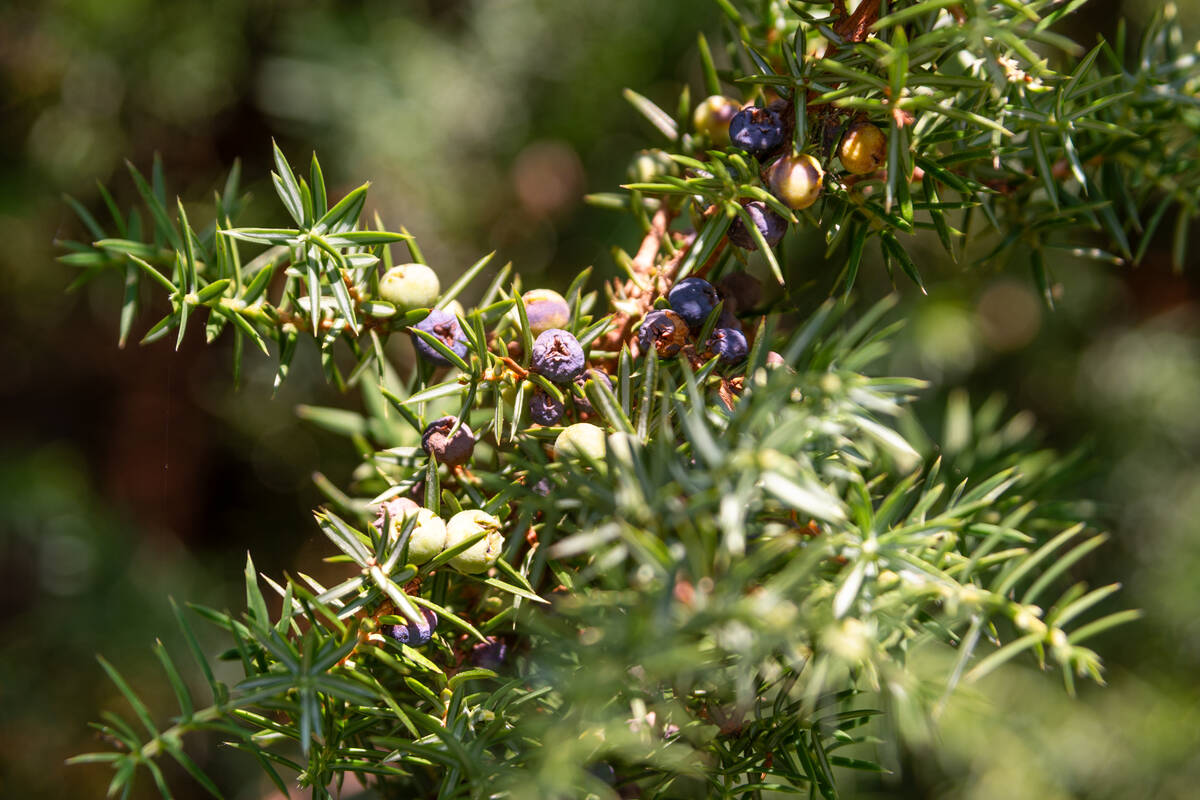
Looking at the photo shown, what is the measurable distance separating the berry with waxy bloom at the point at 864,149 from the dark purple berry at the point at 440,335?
189 millimetres

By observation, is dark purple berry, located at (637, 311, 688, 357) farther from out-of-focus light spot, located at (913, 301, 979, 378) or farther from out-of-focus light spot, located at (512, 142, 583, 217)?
out-of-focus light spot, located at (512, 142, 583, 217)

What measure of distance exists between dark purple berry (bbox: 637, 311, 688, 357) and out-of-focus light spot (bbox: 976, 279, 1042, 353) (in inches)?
33.2

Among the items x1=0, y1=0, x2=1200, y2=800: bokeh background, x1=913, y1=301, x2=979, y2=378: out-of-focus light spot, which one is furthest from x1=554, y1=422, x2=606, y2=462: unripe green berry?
x1=913, y1=301, x2=979, y2=378: out-of-focus light spot

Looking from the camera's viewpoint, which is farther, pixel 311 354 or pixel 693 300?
pixel 311 354

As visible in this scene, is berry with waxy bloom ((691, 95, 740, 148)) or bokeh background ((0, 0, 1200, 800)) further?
bokeh background ((0, 0, 1200, 800))

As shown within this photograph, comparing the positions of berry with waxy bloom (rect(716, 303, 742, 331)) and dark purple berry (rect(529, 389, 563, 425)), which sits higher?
berry with waxy bloom (rect(716, 303, 742, 331))

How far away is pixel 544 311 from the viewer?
0.38 m

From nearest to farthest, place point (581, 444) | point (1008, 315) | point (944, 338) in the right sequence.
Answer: point (581, 444) < point (944, 338) < point (1008, 315)

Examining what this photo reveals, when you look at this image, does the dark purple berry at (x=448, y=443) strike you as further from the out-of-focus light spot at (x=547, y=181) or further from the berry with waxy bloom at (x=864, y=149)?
the out-of-focus light spot at (x=547, y=181)

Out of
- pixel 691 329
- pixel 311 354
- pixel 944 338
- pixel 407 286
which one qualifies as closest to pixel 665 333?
pixel 691 329

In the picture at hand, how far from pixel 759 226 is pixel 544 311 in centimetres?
11

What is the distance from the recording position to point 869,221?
1.20 ft

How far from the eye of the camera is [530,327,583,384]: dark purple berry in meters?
0.34

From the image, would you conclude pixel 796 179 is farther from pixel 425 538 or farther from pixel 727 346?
pixel 425 538
